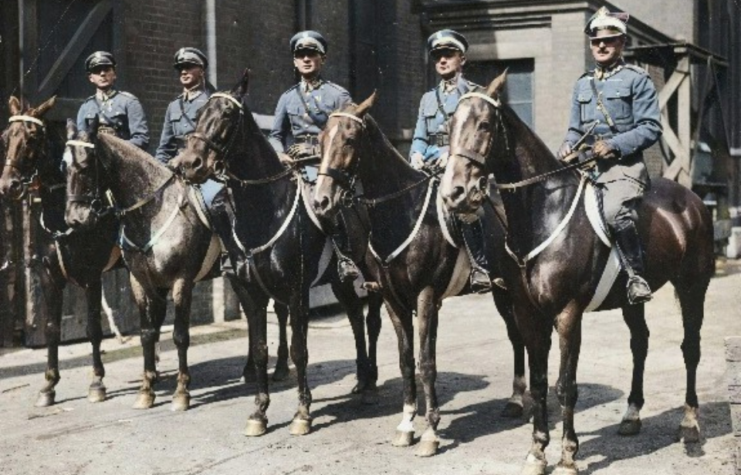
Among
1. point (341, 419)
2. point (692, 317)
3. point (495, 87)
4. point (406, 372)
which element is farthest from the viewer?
point (341, 419)

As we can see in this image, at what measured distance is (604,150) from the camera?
6.70 meters

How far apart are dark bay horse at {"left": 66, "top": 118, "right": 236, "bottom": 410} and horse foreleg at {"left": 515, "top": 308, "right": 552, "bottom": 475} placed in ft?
10.4

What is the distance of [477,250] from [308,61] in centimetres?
227

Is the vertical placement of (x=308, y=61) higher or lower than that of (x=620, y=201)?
higher

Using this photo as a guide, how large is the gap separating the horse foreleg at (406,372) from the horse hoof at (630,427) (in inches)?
60.8

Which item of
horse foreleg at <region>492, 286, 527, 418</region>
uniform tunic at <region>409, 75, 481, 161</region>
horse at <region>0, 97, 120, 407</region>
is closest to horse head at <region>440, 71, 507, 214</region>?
uniform tunic at <region>409, 75, 481, 161</region>

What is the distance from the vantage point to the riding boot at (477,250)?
742 centimetres

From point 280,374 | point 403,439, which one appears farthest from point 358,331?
point 403,439

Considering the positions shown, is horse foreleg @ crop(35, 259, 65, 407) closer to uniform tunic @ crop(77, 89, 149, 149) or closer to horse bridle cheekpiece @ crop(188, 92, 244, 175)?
uniform tunic @ crop(77, 89, 149, 149)

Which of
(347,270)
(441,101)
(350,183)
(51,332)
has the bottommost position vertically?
(51,332)

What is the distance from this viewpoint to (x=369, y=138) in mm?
7172

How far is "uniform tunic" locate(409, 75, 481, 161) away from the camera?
26.3 ft

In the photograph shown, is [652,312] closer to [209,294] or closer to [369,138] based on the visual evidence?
[209,294]

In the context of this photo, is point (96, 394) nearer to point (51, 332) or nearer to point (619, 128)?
point (51, 332)
